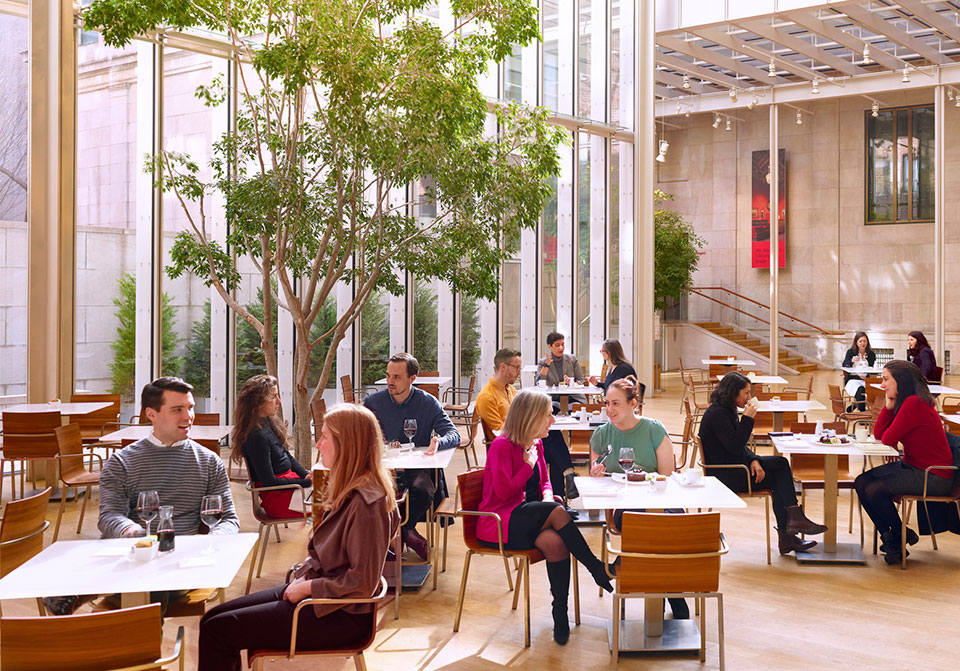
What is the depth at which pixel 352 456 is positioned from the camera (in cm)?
350

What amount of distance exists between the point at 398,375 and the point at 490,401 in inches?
40.4

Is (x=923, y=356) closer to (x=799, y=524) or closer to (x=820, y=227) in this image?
(x=799, y=524)

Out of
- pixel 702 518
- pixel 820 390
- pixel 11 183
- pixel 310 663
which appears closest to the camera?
pixel 702 518

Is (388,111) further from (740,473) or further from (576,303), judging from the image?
(576,303)

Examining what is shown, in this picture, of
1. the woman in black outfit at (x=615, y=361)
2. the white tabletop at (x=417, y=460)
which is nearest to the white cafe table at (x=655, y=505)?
the white tabletop at (x=417, y=460)

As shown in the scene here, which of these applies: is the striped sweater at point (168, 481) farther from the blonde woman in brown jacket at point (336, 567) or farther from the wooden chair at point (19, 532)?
the blonde woman in brown jacket at point (336, 567)

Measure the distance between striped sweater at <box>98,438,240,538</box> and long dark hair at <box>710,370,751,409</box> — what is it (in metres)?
3.50

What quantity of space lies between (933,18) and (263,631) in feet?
52.7

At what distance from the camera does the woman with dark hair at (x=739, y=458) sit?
6367mm

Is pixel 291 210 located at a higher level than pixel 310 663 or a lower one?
higher

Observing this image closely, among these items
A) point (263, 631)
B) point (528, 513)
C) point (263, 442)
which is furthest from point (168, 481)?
point (528, 513)

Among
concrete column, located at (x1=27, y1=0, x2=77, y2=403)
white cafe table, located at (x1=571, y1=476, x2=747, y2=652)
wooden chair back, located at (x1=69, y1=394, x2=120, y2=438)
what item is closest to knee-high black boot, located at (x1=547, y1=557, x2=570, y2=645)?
white cafe table, located at (x1=571, y1=476, x2=747, y2=652)

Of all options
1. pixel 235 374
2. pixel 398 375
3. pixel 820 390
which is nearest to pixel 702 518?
pixel 398 375

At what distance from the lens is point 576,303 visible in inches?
599
